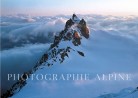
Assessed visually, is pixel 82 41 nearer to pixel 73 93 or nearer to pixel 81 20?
pixel 81 20

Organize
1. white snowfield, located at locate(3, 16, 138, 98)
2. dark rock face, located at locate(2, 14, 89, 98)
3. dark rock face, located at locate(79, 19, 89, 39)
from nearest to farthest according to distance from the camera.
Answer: white snowfield, located at locate(3, 16, 138, 98), dark rock face, located at locate(2, 14, 89, 98), dark rock face, located at locate(79, 19, 89, 39)

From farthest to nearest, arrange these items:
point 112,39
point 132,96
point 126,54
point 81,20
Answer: point 112,39 < point 126,54 < point 81,20 < point 132,96

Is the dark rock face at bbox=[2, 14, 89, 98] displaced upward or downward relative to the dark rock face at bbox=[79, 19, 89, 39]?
downward

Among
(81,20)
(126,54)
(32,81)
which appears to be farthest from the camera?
(126,54)

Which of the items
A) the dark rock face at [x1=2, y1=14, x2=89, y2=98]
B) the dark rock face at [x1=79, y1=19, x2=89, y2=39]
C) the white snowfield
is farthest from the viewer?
the dark rock face at [x1=79, y1=19, x2=89, y2=39]

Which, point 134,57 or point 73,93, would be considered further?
point 134,57

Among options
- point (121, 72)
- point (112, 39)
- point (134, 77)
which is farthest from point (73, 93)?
point (112, 39)
